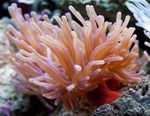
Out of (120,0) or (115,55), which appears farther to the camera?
(120,0)

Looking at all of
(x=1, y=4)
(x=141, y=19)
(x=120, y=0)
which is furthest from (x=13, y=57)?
(x=1, y=4)

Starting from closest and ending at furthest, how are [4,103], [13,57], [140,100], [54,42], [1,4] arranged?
[140,100] → [54,42] → [13,57] → [4,103] → [1,4]

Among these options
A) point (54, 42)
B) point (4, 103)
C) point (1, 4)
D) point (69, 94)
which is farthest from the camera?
point (1, 4)

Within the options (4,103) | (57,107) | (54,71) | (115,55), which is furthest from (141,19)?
(4,103)

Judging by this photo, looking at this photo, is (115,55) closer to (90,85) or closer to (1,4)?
(90,85)

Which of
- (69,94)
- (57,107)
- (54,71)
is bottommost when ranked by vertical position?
(57,107)

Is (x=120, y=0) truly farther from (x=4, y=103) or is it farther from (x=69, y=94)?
(x=4, y=103)

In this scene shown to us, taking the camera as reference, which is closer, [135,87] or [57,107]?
[135,87]

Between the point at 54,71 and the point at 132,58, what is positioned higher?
the point at 54,71

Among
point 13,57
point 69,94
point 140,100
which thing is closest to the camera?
point 140,100
